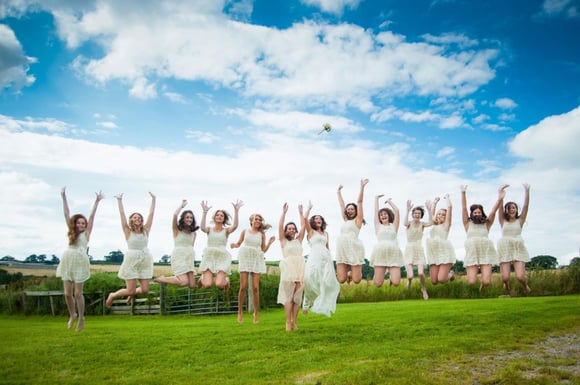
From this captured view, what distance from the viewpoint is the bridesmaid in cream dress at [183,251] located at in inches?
488

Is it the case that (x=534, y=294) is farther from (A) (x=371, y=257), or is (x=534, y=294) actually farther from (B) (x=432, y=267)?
(A) (x=371, y=257)

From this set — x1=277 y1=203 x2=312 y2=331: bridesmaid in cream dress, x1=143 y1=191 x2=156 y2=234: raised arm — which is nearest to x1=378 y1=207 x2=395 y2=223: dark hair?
x1=277 y1=203 x2=312 y2=331: bridesmaid in cream dress

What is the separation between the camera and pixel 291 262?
1202 centimetres

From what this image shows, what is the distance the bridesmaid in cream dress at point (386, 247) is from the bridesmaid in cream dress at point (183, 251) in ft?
15.7

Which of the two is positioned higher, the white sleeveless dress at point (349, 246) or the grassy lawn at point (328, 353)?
the white sleeveless dress at point (349, 246)

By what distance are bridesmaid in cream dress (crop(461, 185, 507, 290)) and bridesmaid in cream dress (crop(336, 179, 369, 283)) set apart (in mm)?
2705

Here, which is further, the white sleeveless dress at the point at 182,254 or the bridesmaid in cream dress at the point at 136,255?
the white sleeveless dress at the point at 182,254

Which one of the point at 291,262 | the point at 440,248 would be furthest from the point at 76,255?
the point at 440,248

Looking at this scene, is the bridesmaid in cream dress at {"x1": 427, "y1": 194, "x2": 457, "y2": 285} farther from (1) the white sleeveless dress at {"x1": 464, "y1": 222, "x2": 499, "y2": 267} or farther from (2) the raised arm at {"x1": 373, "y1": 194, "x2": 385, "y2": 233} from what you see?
(2) the raised arm at {"x1": 373, "y1": 194, "x2": 385, "y2": 233}

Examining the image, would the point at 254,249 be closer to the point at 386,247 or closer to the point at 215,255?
the point at 215,255

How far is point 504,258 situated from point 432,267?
1.99 metres

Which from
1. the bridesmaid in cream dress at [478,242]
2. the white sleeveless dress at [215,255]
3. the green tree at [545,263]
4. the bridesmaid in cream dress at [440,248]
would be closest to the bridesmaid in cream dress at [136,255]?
the white sleeveless dress at [215,255]

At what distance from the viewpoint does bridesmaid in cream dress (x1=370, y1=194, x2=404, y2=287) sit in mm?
12617

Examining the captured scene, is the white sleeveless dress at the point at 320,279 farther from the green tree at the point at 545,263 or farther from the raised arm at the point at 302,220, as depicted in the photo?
the green tree at the point at 545,263
